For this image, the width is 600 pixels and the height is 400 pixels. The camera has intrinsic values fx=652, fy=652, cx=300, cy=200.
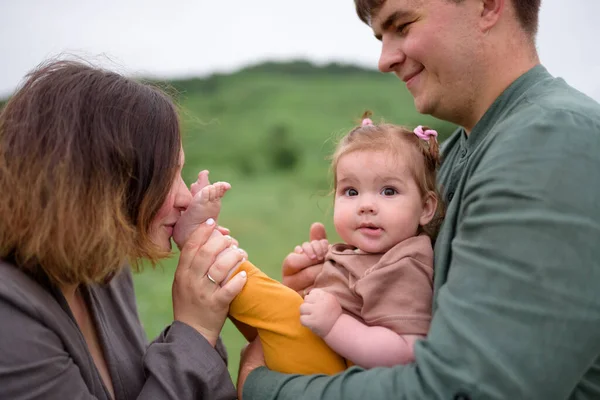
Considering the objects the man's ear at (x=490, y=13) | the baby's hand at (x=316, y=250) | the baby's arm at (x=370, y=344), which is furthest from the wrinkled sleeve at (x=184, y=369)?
the man's ear at (x=490, y=13)

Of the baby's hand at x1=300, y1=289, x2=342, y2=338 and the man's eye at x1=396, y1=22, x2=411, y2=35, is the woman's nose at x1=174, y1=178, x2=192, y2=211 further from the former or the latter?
the man's eye at x1=396, y1=22, x2=411, y2=35

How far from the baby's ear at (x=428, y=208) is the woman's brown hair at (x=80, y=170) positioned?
0.79 metres

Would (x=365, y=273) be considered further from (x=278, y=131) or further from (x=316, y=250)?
(x=278, y=131)

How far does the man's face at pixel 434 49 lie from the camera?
6.39 ft

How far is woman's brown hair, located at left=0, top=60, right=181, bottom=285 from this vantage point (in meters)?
1.71

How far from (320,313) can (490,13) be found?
3.35 ft

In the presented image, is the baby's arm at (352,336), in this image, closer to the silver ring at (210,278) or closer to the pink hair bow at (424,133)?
the silver ring at (210,278)

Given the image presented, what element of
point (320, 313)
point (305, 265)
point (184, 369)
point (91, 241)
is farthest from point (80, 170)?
point (305, 265)

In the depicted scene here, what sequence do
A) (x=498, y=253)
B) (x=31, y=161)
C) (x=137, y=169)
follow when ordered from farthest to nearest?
(x=137, y=169), (x=31, y=161), (x=498, y=253)

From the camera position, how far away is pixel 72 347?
69.2 inches

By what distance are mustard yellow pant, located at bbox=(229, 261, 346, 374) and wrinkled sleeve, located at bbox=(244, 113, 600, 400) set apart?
351 millimetres

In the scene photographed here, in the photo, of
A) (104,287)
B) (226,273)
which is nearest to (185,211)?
(226,273)

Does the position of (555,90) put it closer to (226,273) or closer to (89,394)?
(226,273)

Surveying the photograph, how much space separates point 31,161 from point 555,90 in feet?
4.66
